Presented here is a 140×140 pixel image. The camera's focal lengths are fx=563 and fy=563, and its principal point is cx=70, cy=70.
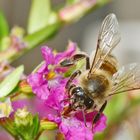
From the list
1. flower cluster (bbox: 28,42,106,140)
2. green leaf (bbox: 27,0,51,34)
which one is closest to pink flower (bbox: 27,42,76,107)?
flower cluster (bbox: 28,42,106,140)

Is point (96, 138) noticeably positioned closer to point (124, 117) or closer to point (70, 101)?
point (124, 117)

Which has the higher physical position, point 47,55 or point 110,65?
point 47,55

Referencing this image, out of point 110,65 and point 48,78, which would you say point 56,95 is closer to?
point 48,78

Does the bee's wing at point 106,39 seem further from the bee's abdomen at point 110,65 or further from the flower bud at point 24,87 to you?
the flower bud at point 24,87

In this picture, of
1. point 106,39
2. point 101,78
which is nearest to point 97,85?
point 101,78

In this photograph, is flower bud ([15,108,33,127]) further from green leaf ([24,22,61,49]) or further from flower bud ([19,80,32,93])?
green leaf ([24,22,61,49])

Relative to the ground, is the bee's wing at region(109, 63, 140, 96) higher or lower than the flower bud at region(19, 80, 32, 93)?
lower

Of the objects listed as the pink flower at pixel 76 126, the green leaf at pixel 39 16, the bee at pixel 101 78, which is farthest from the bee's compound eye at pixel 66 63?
the green leaf at pixel 39 16

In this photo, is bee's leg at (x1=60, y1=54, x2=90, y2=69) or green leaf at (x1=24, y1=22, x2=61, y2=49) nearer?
bee's leg at (x1=60, y1=54, x2=90, y2=69)
